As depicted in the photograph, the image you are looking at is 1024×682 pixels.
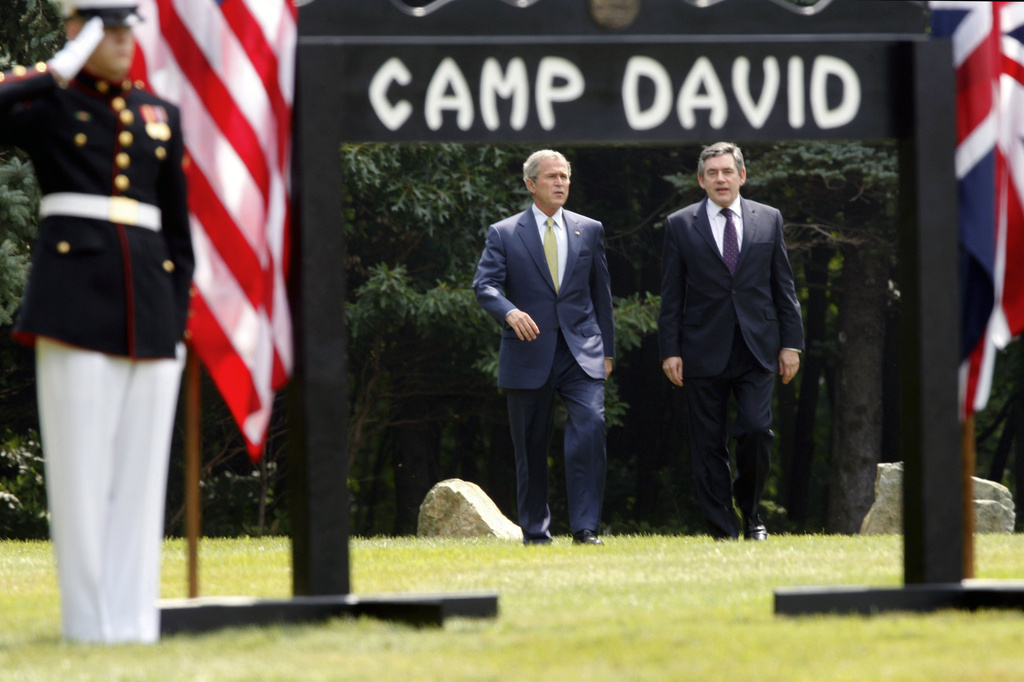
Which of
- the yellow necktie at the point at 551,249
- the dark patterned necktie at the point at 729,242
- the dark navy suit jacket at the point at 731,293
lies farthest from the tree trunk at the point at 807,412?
the yellow necktie at the point at 551,249

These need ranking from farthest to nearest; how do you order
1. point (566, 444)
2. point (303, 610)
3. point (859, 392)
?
1. point (859, 392)
2. point (566, 444)
3. point (303, 610)

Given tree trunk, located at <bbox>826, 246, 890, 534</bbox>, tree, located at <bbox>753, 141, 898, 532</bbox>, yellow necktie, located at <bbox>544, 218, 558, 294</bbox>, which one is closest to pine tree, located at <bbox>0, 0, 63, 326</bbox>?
yellow necktie, located at <bbox>544, 218, 558, 294</bbox>

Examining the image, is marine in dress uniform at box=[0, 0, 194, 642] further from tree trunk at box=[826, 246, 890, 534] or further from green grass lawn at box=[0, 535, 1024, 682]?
tree trunk at box=[826, 246, 890, 534]

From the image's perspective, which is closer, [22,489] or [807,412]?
[22,489]

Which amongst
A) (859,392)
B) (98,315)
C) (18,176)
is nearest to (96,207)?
(98,315)

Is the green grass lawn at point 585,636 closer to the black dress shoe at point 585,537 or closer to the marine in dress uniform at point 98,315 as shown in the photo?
the marine in dress uniform at point 98,315

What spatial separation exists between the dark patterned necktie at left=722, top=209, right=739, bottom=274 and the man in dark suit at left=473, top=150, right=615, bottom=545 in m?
0.72

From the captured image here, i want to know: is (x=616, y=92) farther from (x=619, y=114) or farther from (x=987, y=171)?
(x=987, y=171)

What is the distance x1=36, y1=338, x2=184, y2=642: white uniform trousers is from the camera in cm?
421

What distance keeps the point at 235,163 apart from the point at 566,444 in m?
3.97

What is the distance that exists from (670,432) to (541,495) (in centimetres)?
1154

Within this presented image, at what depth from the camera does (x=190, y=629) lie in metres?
4.45

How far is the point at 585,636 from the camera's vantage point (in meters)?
4.12

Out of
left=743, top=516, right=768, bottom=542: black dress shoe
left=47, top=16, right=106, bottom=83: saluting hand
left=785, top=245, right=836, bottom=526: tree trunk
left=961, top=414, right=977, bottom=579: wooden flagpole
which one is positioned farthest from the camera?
left=785, top=245, right=836, bottom=526: tree trunk
